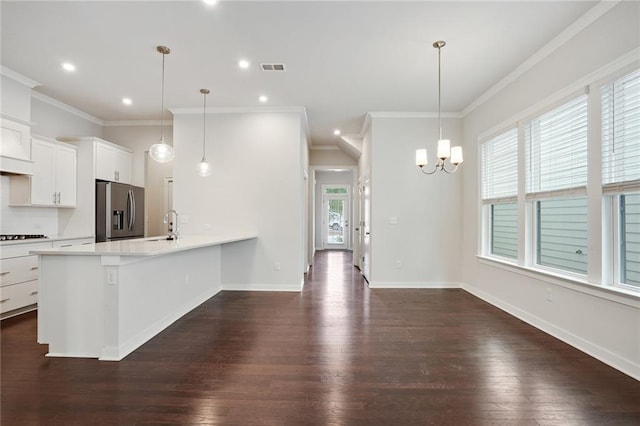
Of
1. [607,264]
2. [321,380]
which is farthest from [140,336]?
[607,264]

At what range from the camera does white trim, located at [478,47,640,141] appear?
2383 millimetres

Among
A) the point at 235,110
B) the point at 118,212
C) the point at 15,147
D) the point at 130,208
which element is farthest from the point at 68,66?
the point at 130,208

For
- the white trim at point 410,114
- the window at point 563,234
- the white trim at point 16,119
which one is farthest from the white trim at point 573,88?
the white trim at point 16,119

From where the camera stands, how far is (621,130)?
247 centimetres

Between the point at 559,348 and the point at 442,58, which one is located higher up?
the point at 442,58

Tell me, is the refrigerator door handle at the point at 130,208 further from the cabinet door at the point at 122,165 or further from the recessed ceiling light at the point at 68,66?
the recessed ceiling light at the point at 68,66

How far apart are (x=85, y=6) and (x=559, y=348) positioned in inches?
205

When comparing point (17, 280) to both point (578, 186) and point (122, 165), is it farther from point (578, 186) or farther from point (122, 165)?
point (578, 186)

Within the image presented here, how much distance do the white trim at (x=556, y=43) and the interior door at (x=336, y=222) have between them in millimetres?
7612

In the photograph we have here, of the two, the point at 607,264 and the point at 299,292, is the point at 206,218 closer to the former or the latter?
the point at 299,292

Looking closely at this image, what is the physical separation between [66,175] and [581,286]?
6662 mm

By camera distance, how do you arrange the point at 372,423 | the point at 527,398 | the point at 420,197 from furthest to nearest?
the point at 420,197 → the point at 527,398 → the point at 372,423

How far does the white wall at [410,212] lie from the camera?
5250 mm

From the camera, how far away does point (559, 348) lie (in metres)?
2.79
